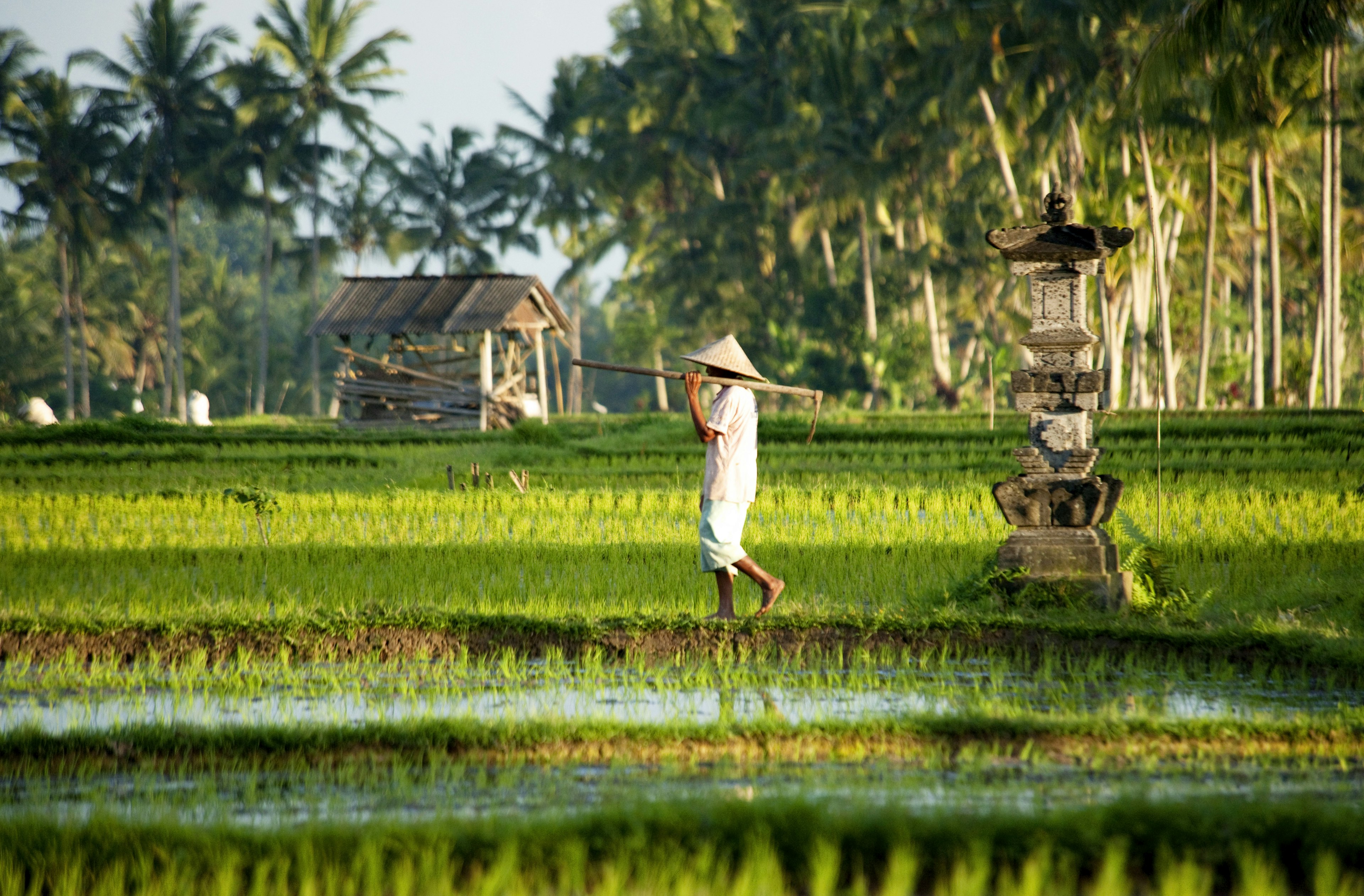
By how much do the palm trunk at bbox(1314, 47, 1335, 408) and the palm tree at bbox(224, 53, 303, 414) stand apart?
25922mm

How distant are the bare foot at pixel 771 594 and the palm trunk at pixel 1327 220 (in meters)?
16.5

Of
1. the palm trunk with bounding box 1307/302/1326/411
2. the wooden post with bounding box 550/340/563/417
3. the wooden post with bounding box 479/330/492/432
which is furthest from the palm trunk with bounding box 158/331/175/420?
Result: the palm trunk with bounding box 1307/302/1326/411

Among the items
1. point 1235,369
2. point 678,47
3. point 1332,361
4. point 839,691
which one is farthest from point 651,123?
point 839,691

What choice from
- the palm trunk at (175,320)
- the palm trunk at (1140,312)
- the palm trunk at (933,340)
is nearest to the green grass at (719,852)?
the palm trunk at (1140,312)

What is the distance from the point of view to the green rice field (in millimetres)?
2984

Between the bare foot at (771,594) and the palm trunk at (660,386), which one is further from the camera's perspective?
the palm trunk at (660,386)

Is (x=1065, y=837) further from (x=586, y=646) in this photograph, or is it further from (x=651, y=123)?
(x=651, y=123)

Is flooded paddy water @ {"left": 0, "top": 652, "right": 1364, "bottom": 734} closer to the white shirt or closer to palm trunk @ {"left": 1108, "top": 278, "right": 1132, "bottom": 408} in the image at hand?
the white shirt

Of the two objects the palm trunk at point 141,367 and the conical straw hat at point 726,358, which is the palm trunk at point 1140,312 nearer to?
the conical straw hat at point 726,358

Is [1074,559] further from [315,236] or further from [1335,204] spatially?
[315,236]

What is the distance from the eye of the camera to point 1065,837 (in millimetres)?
2998

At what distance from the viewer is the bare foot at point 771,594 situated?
647cm

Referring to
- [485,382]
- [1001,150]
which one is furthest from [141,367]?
[1001,150]

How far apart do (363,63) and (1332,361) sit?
26890 millimetres
